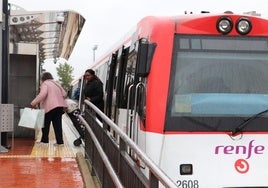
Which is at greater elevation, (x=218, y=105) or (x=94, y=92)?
(x=218, y=105)

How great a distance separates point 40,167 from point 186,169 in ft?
11.4

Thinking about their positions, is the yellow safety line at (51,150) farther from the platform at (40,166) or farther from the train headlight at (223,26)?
the train headlight at (223,26)

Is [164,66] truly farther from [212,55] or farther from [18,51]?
[18,51]

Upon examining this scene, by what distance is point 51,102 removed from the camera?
31.5 feet

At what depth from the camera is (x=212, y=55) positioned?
18.1 ft

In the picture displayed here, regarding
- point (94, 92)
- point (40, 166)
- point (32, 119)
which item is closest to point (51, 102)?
point (32, 119)

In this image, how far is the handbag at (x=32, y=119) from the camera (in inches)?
368

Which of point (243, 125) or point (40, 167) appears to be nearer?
point (243, 125)

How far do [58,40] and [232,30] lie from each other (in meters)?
10.1

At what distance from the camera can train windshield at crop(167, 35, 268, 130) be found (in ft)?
17.6

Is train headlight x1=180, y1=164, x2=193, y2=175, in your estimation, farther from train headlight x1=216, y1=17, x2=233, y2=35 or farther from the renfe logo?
train headlight x1=216, y1=17, x2=233, y2=35

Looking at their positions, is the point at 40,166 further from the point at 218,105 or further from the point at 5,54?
the point at 218,105

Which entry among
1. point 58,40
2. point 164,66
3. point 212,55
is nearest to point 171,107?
point 164,66

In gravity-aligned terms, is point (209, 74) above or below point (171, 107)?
above
